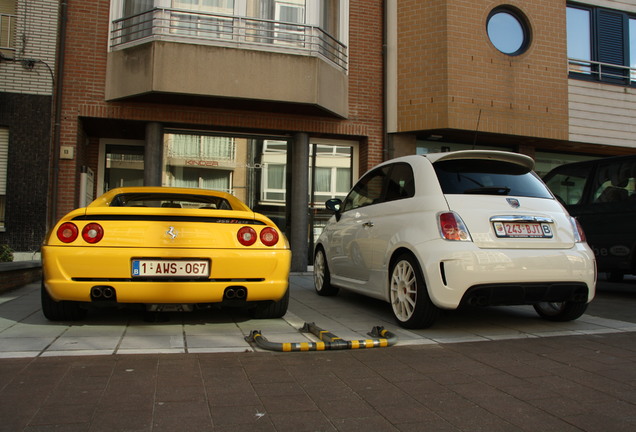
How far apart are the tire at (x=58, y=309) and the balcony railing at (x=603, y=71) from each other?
12.5 metres

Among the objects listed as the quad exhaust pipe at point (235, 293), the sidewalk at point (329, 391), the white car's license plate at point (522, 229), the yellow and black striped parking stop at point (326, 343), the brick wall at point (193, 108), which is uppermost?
the brick wall at point (193, 108)

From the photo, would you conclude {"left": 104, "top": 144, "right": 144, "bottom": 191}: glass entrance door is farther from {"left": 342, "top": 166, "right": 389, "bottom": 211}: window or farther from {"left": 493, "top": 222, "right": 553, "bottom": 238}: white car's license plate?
{"left": 493, "top": 222, "right": 553, "bottom": 238}: white car's license plate

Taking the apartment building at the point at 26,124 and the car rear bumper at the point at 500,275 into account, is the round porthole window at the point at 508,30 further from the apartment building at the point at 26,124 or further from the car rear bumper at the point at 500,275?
the apartment building at the point at 26,124

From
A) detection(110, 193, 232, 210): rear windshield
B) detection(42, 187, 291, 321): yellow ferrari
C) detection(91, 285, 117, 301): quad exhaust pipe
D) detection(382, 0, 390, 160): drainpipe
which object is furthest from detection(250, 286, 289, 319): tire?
detection(382, 0, 390, 160): drainpipe

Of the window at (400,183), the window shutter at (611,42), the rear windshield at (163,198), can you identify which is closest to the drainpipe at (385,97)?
the window shutter at (611,42)

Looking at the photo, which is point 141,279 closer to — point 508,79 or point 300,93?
point 300,93

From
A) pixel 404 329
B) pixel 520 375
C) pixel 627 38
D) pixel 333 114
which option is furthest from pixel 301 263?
pixel 627 38

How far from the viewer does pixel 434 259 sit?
14.2 ft

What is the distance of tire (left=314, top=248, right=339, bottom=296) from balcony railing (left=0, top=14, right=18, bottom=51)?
7721 millimetres

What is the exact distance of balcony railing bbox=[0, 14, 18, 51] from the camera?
10211 millimetres

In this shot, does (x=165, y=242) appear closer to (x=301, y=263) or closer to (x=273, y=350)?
(x=273, y=350)

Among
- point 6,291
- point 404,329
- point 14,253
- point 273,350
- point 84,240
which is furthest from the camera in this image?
point 14,253

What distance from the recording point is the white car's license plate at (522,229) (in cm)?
440

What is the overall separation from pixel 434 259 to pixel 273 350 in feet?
5.01
